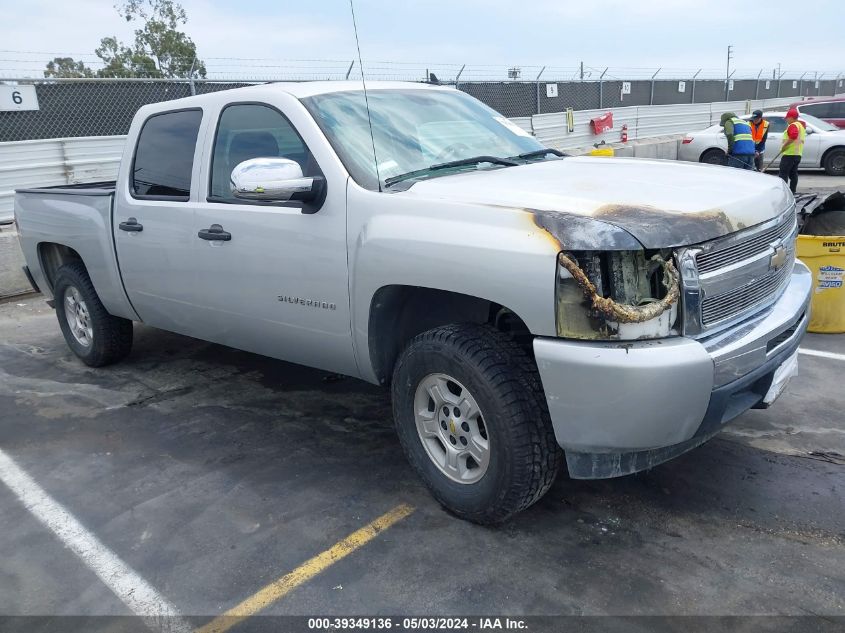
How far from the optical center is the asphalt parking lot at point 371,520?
109 inches

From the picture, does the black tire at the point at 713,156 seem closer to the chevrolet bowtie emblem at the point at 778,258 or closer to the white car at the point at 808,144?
the white car at the point at 808,144

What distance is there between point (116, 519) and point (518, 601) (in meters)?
1.97

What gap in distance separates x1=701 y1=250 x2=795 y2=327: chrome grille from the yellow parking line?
1.60 metres

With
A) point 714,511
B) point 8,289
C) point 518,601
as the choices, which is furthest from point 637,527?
point 8,289

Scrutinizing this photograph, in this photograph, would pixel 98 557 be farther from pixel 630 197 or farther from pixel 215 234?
pixel 630 197

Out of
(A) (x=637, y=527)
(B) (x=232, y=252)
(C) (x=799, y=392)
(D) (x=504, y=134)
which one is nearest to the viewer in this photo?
(A) (x=637, y=527)

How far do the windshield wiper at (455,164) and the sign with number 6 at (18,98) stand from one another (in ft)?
29.2

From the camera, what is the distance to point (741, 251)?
2.90 metres

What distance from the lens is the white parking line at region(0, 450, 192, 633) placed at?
9.04ft

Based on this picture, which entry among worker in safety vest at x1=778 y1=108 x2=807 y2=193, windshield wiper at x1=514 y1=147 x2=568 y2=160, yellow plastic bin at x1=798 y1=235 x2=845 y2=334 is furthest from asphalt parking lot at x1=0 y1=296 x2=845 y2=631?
worker in safety vest at x1=778 y1=108 x2=807 y2=193

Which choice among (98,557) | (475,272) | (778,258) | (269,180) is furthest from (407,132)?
(98,557)

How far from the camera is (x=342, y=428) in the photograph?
4.36 m

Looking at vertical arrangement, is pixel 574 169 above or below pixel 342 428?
above

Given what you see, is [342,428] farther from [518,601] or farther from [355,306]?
[518,601]
